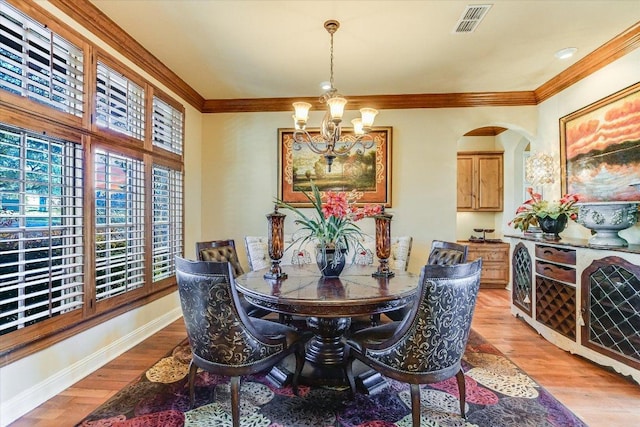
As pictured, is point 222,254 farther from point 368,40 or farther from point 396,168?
point 396,168

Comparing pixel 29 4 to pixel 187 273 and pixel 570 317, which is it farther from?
pixel 570 317

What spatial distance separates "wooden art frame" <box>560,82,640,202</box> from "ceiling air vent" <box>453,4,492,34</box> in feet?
5.15

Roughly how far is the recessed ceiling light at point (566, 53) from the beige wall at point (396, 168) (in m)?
1.13

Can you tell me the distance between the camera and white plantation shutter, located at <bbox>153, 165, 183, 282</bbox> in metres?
3.60

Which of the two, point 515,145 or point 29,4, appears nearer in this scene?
point 29,4

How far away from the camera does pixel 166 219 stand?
3811mm

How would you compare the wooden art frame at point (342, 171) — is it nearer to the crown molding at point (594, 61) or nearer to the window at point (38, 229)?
the crown molding at point (594, 61)

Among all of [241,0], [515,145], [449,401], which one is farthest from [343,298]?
[515,145]

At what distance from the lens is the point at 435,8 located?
Answer: 2537mm

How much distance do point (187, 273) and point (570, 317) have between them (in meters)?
3.33

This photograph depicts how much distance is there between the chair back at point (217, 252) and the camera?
120 inches

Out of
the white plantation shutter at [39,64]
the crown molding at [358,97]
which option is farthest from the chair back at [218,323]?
the crown molding at [358,97]

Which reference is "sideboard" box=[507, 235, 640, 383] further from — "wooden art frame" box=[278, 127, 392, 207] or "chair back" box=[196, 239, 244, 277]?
"chair back" box=[196, 239, 244, 277]

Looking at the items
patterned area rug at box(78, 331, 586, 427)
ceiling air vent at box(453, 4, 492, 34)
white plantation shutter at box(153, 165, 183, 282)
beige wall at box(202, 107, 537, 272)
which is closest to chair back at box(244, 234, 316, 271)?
beige wall at box(202, 107, 537, 272)
